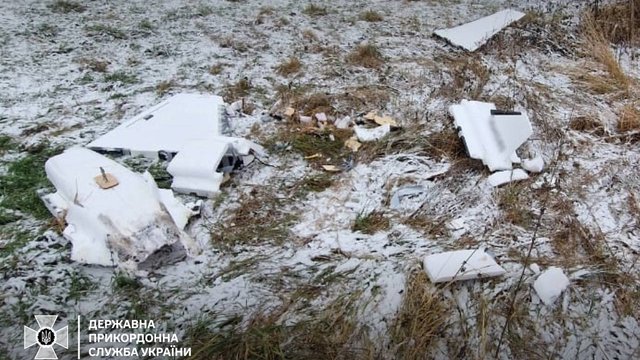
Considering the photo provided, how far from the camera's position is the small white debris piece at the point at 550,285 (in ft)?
5.68

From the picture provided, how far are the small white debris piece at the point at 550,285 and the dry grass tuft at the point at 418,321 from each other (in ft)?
1.34

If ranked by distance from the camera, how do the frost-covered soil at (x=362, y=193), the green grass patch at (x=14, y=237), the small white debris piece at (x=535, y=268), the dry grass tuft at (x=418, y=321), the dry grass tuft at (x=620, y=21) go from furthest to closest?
1. the dry grass tuft at (x=620, y=21)
2. the green grass patch at (x=14, y=237)
3. the small white debris piece at (x=535, y=268)
4. the frost-covered soil at (x=362, y=193)
5. the dry grass tuft at (x=418, y=321)

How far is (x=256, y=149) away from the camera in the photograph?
263 centimetres

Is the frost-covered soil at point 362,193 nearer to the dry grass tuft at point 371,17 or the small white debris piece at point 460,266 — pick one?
the small white debris piece at point 460,266

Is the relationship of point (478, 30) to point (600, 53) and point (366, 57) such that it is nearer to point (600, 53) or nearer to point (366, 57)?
point (600, 53)

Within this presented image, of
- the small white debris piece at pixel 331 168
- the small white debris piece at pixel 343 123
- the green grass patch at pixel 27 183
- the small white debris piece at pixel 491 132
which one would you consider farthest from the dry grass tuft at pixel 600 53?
the green grass patch at pixel 27 183

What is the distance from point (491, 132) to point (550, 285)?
117cm

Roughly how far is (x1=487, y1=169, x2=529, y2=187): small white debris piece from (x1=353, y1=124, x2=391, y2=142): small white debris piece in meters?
0.75

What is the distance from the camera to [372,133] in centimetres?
282

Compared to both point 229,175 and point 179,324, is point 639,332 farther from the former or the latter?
point 229,175

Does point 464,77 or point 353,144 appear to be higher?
point 464,77

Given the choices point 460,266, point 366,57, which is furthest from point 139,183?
point 366,57

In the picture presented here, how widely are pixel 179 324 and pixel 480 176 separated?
1782 millimetres

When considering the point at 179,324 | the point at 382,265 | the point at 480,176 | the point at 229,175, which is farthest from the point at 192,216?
the point at 480,176
